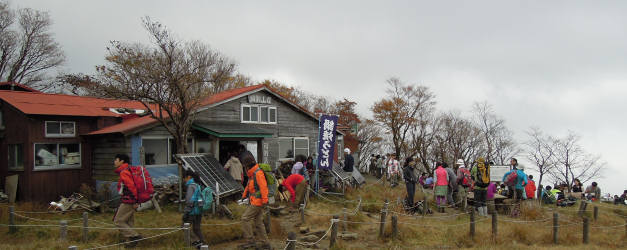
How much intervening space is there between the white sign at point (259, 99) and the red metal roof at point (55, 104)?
16.8 feet

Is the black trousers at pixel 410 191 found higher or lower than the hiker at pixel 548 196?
higher

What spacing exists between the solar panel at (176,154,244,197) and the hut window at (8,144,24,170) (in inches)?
262

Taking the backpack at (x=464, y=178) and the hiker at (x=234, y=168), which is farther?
the backpack at (x=464, y=178)

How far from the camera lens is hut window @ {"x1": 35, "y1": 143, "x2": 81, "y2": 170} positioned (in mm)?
13961

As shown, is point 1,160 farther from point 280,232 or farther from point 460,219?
point 460,219

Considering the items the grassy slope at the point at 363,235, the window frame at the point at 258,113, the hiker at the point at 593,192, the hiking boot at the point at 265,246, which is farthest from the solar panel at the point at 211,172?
the hiker at the point at 593,192

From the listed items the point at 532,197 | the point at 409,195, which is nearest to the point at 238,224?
the point at 409,195

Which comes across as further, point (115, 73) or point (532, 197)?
point (532, 197)

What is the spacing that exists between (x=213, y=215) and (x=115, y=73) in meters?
5.29

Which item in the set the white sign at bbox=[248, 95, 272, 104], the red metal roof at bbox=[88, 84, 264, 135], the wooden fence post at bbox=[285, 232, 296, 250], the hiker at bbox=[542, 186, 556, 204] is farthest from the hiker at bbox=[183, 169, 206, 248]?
the hiker at bbox=[542, 186, 556, 204]

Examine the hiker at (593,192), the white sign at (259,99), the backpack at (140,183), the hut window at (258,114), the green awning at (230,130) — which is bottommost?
the hiker at (593,192)

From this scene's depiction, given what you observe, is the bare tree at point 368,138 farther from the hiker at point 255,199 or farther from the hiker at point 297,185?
the hiker at point 255,199

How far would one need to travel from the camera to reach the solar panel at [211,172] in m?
11.9

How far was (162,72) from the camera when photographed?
42.2ft
